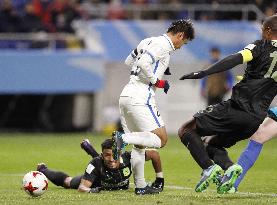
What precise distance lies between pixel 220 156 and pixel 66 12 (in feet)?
47.5

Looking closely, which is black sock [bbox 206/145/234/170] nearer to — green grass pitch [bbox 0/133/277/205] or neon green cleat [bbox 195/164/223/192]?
green grass pitch [bbox 0/133/277/205]

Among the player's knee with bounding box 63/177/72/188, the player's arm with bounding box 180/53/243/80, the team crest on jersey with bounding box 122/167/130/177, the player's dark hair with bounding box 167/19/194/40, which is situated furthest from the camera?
the player's knee with bounding box 63/177/72/188

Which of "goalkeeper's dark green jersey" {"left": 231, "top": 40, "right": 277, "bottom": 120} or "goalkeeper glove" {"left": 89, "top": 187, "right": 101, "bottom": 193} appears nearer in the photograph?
"goalkeeper's dark green jersey" {"left": 231, "top": 40, "right": 277, "bottom": 120}

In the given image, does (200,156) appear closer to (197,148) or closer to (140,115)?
(197,148)

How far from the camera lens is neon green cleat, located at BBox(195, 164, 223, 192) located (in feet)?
31.6

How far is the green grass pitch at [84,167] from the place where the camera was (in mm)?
9617

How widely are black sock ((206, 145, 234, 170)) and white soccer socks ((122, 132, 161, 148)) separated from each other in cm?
72

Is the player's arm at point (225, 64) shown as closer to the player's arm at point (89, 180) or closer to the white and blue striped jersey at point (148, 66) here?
the white and blue striped jersey at point (148, 66)

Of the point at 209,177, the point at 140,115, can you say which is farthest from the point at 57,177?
the point at 209,177

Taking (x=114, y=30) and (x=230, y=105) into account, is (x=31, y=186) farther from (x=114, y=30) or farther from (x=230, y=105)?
(x=114, y=30)

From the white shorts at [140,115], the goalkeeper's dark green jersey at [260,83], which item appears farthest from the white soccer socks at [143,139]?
the goalkeeper's dark green jersey at [260,83]

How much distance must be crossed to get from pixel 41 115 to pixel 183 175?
1324 centimetres

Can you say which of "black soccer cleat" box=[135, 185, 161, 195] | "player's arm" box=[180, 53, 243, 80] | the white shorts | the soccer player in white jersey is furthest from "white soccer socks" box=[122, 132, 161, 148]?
"player's arm" box=[180, 53, 243, 80]

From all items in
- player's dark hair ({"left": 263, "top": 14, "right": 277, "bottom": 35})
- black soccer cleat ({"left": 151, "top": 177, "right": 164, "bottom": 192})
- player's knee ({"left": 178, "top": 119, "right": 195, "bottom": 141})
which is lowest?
black soccer cleat ({"left": 151, "top": 177, "right": 164, "bottom": 192})
